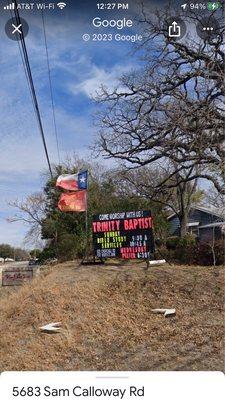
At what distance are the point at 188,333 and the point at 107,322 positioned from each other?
3.38ft

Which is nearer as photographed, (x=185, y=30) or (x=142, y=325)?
(x=185, y=30)

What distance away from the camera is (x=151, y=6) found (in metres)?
2.55

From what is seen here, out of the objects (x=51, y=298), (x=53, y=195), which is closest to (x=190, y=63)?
(x=51, y=298)

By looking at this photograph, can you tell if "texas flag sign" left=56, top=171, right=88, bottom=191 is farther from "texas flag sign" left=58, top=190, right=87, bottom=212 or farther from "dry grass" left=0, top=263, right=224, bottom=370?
"dry grass" left=0, top=263, right=224, bottom=370

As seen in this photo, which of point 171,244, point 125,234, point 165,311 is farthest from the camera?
point 171,244

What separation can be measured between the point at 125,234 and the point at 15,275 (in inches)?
151

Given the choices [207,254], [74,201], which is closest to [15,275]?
[74,201]

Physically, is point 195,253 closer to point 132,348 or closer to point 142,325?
point 142,325

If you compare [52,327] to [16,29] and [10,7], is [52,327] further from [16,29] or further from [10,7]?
[10,7]

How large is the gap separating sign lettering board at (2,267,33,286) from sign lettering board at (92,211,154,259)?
275 cm

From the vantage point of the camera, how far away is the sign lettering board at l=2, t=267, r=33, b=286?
11.7 m

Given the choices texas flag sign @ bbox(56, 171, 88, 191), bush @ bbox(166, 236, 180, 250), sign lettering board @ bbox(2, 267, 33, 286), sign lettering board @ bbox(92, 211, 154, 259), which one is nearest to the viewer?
sign lettering board @ bbox(92, 211, 154, 259)

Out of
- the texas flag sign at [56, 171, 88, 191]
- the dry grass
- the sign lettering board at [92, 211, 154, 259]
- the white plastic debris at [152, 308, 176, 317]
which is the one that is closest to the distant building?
the texas flag sign at [56, 171, 88, 191]

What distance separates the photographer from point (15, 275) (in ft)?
39.1
